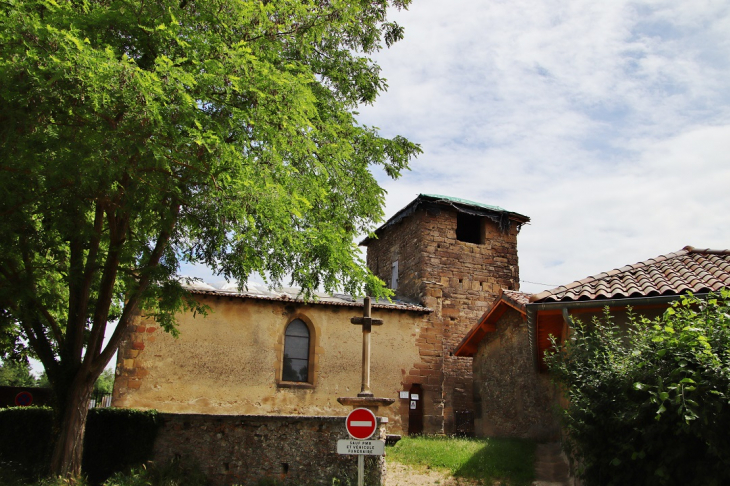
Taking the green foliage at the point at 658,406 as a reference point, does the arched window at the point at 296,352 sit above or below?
above

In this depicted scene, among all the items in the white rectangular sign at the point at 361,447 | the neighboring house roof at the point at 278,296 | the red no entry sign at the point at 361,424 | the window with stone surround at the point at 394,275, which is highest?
the window with stone surround at the point at 394,275

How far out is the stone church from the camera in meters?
15.6

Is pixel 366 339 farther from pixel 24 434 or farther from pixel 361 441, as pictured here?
pixel 24 434

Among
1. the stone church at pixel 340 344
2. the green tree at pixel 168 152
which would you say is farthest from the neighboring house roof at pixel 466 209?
the green tree at pixel 168 152

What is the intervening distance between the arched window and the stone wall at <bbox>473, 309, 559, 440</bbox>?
493 centimetres

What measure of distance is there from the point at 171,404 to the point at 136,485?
6.46 meters

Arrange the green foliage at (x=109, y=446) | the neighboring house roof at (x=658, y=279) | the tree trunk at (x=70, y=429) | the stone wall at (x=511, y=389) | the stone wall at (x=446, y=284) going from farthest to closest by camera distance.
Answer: the stone wall at (x=446, y=284) → the stone wall at (x=511, y=389) → the green foliage at (x=109, y=446) → the tree trunk at (x=70, y=429) → the neighboring house roof at (x=658, y=279)

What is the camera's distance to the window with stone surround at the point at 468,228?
21.8 m

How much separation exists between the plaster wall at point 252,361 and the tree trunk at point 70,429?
615cm

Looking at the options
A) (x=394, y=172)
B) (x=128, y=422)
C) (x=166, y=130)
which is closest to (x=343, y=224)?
(x=394, y=172)

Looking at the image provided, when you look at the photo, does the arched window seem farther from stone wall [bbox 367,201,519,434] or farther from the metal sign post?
the metal sign post

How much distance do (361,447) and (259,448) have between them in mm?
3512

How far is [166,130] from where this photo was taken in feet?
22.1

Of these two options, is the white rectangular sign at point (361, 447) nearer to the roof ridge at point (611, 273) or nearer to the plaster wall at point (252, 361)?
the roof ridge at point (611, 273)
